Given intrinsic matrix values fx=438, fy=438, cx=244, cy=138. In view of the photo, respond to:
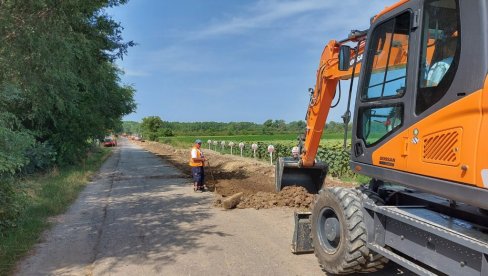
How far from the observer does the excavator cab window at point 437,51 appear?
12.7 ft

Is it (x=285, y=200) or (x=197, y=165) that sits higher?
(x=197, y=165)

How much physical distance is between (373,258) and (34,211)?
27.0ft

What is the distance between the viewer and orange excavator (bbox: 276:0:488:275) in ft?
11.7

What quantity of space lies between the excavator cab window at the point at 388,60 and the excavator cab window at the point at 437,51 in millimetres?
286

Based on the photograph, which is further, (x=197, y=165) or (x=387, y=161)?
(x=197, y=165)

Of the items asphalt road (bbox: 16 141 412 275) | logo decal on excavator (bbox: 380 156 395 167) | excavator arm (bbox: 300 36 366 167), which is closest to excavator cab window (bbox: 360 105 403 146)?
logo decal on excavator (bbox: 380 156 395 167)

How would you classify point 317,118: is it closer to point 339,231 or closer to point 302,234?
point 302,234

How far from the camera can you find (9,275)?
5.96m

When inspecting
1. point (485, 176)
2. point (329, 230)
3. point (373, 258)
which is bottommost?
point (373, 258)

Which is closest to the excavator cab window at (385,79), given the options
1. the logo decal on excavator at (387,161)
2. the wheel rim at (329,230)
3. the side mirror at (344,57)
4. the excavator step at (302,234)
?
the logo decal on excavator at (387,161)

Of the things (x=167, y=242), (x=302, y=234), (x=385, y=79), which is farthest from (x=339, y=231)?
(x=167, y=242)

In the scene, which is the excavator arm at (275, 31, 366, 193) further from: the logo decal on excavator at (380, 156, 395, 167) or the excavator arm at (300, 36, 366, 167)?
the logo decal on excavator at (380, 156, 395, 167)

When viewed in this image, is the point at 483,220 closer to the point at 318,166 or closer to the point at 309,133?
the point at 309,133

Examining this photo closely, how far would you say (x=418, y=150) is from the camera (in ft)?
14.0
